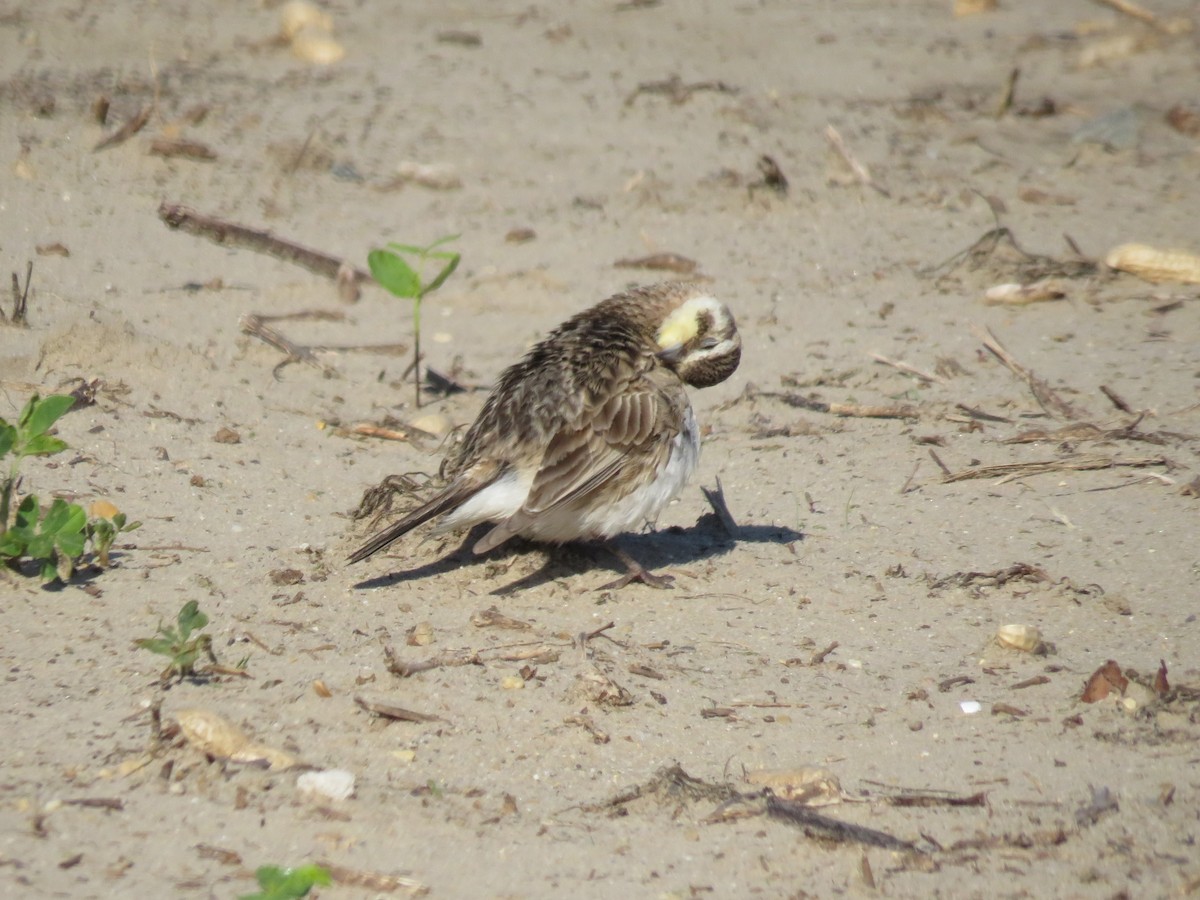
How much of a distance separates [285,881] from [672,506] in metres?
3.53

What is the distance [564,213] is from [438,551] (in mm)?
4274

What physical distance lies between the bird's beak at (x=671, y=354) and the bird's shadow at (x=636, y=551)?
74cm

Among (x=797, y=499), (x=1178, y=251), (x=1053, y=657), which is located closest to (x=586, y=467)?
→ (x=797, y=499)

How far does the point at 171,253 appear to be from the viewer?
8.46 meters

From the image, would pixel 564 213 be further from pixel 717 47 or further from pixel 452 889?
pixel 452 889

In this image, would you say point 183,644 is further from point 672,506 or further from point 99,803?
point 672,506

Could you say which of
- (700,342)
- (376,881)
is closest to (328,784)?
(376,881)

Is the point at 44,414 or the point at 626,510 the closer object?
the point at 44,414

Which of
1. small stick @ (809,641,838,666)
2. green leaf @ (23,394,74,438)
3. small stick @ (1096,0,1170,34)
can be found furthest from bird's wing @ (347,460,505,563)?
small stick @ (1096,0,1170,34)

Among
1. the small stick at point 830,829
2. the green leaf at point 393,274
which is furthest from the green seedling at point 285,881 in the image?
the green leaf at point 393,274

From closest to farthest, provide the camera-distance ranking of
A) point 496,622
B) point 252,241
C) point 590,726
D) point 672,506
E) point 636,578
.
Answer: point 590,726 < point 496,622 < point 636,578 < point 672,506 < point 252,241

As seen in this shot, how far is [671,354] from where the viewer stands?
19.9 ft

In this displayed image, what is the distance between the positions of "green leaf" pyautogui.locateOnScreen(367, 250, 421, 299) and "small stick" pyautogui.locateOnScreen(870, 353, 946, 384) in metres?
2.59

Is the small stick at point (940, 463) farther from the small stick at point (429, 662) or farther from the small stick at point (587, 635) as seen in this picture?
the small stick at point (429, 662)
